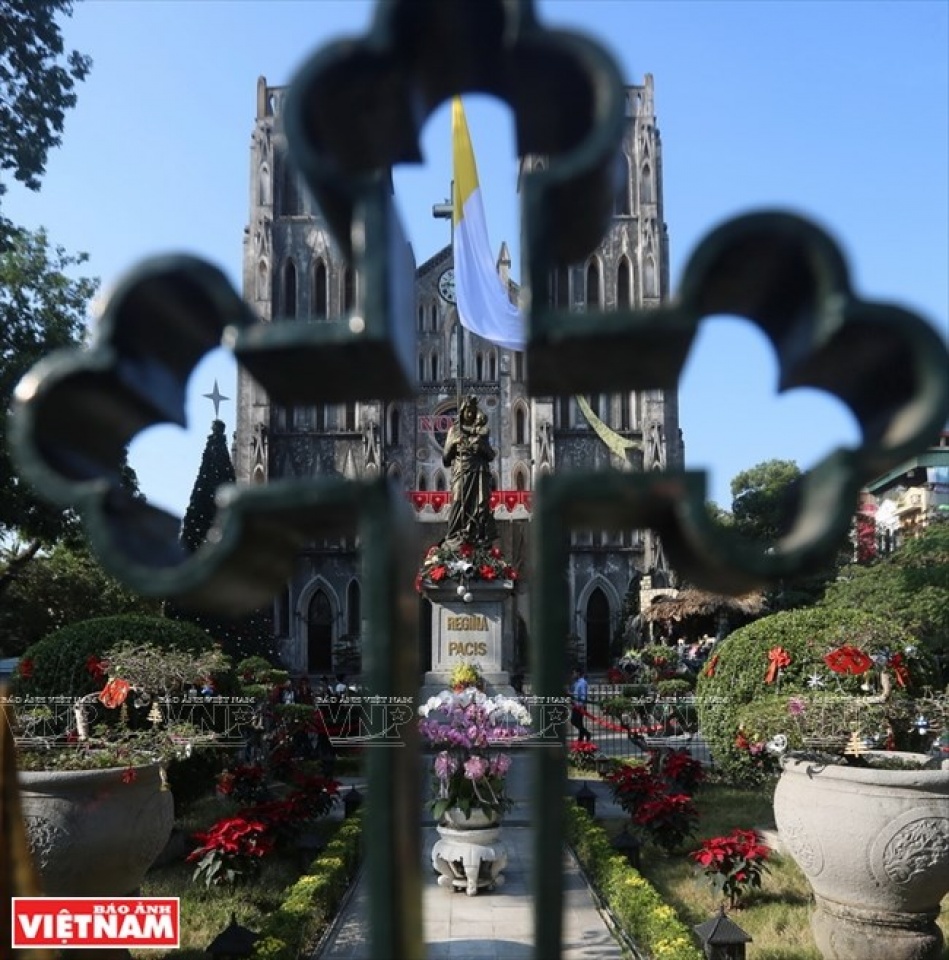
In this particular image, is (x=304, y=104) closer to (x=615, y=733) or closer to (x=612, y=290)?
(x=615, y=733)

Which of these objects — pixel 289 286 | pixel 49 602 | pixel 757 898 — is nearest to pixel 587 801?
pixel 757 898

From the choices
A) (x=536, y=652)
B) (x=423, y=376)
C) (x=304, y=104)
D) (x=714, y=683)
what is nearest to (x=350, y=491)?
(x=536, y=652)

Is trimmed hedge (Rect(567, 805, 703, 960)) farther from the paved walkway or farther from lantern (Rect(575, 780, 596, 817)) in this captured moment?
lantern (Rect(575, 780, 596, 817))

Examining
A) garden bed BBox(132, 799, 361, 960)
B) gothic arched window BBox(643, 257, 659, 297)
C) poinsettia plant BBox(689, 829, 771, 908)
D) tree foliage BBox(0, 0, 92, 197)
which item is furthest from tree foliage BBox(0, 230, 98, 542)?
gothic arched window BBox(643, 257, 659, 297)

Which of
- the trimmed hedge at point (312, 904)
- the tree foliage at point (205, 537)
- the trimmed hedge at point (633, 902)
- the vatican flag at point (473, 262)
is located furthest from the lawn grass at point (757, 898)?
the tree foliage at point (205, 537)

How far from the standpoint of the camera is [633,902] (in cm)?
607

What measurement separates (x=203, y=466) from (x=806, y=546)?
27029 mm

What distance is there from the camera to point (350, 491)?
1.44 meters

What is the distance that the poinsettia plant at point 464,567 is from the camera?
14781 millimetres

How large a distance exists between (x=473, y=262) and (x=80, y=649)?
15431mm

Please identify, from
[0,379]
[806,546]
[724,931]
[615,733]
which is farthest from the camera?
[615,733]

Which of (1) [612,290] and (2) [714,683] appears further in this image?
(1) [612,290]

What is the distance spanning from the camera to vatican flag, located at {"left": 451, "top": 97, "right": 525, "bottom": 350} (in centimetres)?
2156

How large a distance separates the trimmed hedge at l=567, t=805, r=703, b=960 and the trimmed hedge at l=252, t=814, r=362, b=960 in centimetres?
204
